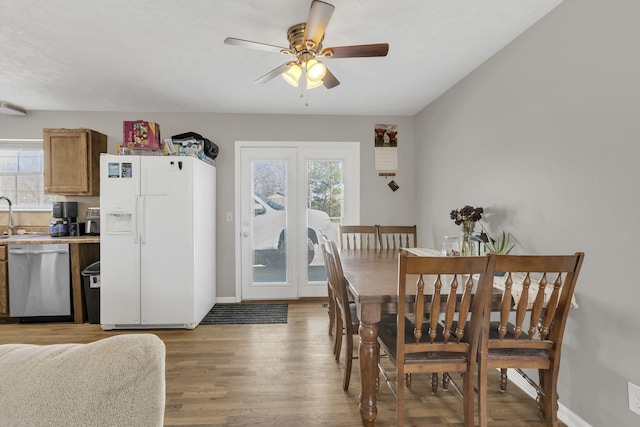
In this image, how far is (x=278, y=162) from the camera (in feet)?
13.0

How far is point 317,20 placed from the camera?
1644mm

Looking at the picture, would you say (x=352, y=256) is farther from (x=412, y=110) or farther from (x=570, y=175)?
(x=412, y=110)

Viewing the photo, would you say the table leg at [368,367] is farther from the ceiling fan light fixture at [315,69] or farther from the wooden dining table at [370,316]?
the ceiling fan light fixture at [315,69]

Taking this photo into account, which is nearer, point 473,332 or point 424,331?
point 473,332

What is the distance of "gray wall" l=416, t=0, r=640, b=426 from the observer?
147cm

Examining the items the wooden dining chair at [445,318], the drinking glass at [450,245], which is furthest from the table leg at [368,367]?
the drinking glass at [450,245]

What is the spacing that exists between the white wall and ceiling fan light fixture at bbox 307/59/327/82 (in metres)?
1.96

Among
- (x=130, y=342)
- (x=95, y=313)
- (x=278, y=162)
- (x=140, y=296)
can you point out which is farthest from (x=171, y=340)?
(x=130, y=342)

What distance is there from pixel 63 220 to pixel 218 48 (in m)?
2.84

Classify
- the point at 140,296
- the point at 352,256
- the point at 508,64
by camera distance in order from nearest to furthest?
the point at 508,64 → the point at 352,256 → the point at 140,296

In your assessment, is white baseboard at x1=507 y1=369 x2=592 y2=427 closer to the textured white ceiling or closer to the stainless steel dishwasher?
the textured white ceiling

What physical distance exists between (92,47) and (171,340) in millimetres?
2484

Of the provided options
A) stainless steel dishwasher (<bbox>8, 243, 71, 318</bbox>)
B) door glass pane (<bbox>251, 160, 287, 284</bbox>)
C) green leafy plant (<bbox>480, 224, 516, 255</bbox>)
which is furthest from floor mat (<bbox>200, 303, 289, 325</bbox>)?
green leafy plant (<bbox>480, 224, 516, 255</bbox>)

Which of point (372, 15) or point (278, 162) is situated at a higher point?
point (372, 15)
